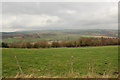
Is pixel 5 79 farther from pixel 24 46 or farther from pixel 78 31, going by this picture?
pixel 24 46

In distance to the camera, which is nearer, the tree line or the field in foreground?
the field in foreground

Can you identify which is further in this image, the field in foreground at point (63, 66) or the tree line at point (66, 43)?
the tree line at point (66, 43)

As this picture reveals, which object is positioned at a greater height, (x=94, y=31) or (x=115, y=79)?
(x=94, y=31)

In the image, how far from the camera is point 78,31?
22734mm

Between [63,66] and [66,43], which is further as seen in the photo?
[66,43]

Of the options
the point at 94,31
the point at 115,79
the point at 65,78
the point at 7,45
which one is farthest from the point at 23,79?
the point at 7,45

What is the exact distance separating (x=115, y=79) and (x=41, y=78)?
183cm

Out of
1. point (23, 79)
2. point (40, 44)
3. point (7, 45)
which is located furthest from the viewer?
point (40, 44)

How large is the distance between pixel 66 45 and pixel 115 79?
41840 mm

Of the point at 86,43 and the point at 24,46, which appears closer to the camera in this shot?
the point at 24,46

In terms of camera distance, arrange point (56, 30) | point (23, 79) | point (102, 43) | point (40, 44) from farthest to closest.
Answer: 1. point (102, 43)
2. point (40, 44)
3. point (56, 30)
4. point (23, 79)

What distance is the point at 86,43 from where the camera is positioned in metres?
47.7

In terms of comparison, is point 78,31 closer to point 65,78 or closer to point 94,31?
point 94,31

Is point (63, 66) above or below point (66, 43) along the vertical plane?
below
